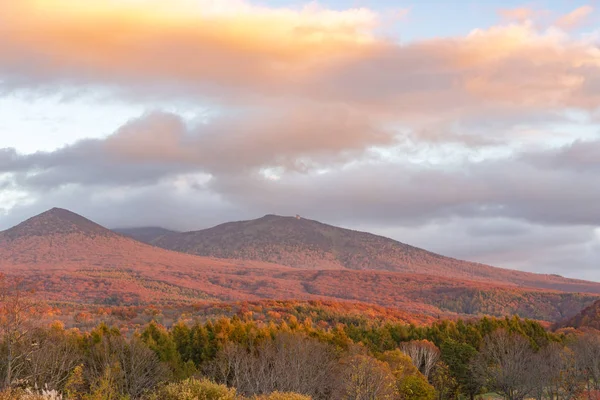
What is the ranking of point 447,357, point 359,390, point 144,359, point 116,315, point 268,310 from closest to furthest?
point 359,390 < point 144,359 < point 447,357 < point 116,315 < point 268,310

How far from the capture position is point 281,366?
6194cm

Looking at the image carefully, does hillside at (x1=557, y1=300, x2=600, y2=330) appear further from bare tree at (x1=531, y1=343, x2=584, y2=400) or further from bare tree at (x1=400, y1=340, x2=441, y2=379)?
bare tree at (x1=531, y1=343, x2=584, y2=400)

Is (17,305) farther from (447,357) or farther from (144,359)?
(447,357)

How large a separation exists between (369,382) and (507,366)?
84.5 ft

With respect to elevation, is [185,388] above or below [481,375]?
above

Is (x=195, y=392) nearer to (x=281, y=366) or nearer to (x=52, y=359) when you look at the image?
(x=52, y=359)

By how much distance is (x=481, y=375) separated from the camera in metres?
76.0

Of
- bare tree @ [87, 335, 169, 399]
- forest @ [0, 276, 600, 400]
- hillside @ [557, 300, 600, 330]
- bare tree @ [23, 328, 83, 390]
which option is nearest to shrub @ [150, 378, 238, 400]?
forest @ [0, 276, 600, 400]

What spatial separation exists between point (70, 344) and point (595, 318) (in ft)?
386

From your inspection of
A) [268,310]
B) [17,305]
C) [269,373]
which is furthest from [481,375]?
[268,310]

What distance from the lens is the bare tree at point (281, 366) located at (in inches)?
2393

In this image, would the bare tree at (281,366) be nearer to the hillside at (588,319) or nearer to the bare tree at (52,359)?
the bare tree at (52,359)

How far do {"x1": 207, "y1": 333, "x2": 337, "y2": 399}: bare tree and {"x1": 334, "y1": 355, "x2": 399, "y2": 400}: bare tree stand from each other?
8.25 meters

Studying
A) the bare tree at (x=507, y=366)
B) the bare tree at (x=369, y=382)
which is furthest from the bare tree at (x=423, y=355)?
the bare tree at (x=369, y=382)
